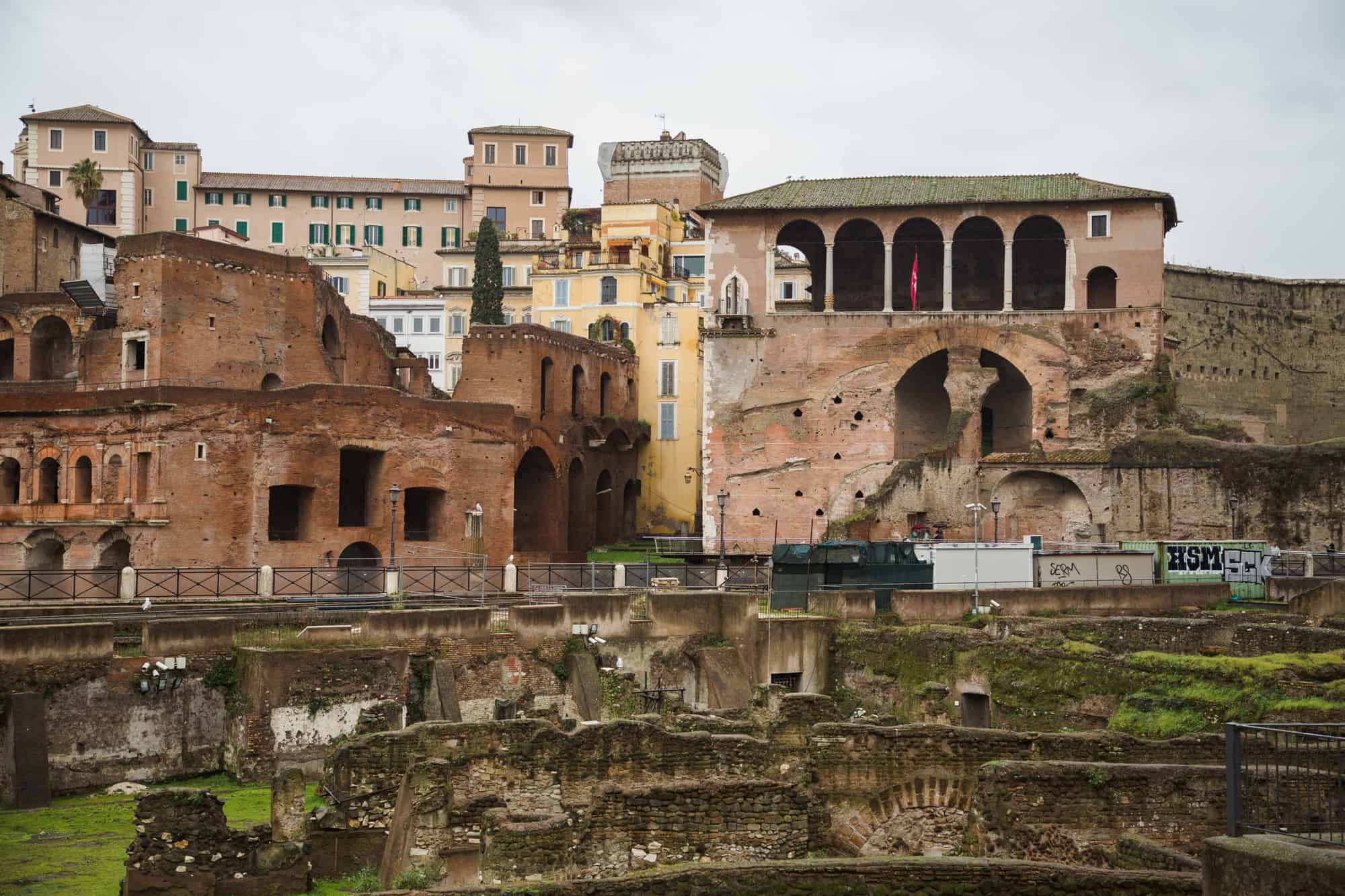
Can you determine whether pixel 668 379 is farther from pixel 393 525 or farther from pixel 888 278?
pixel 393 525

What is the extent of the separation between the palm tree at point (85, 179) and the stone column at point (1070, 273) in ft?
185

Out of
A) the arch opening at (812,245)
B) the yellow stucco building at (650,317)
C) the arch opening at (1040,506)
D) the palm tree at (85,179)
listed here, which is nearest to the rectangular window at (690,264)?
the yellow stucco building at (650,317)

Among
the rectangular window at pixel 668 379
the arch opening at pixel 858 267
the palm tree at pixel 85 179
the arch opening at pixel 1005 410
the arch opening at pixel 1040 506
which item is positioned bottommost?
the arch opening at pixel 1040 506

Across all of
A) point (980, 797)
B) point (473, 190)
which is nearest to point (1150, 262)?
point (980, 797)

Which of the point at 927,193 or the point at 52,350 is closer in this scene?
the point at 927,193

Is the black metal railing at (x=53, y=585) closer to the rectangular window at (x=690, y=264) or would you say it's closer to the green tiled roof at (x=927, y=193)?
the green tiled roof at (x=927, y=193)

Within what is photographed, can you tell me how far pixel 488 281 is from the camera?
68250mm

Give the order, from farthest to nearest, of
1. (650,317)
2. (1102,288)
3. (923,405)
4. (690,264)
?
(690,264) → (650,317) → (923,405) → (1102,288)

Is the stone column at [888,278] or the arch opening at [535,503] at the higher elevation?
the stone column at [888,278]

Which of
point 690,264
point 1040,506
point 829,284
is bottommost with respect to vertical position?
point 1040,506

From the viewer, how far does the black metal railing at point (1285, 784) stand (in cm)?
958

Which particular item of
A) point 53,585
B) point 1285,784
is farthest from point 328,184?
point 1285,784

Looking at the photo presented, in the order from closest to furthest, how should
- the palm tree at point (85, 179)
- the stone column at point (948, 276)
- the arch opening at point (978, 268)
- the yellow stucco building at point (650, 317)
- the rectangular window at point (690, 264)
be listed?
the stone column at point (948, 276) < the arch opening at point (978, 268) < the yellow stucco building at point (650, 317) < the rectangular window at point (690, 264) < the palm tree at point (85, 179)

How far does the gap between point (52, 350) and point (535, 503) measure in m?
21.8
